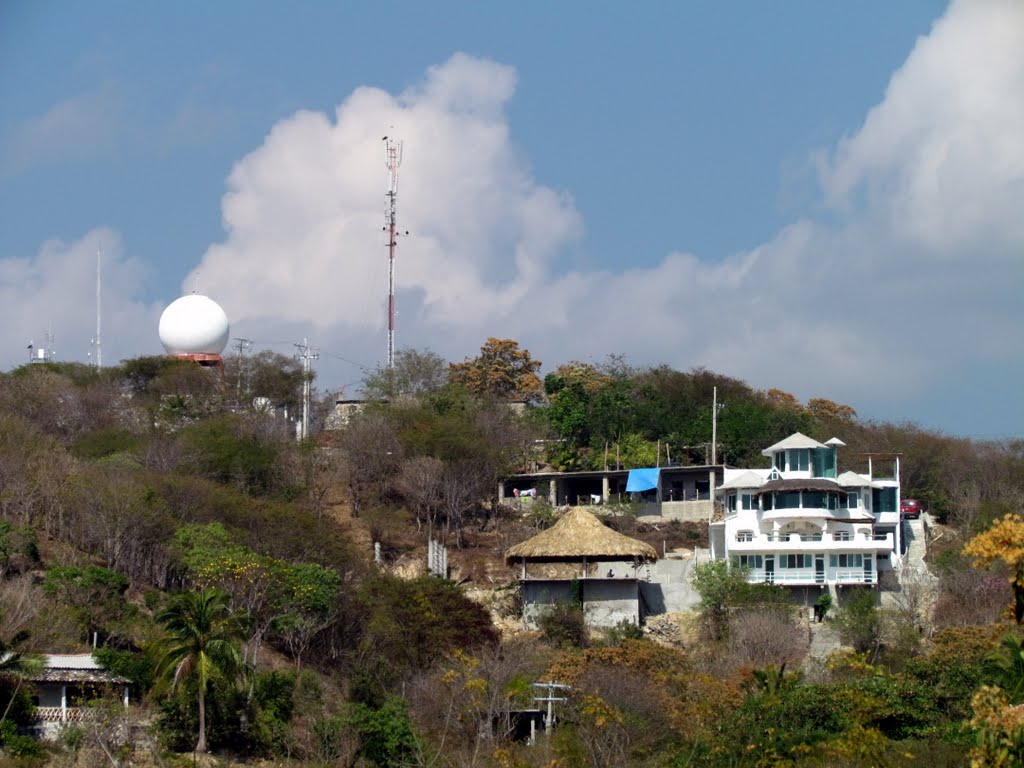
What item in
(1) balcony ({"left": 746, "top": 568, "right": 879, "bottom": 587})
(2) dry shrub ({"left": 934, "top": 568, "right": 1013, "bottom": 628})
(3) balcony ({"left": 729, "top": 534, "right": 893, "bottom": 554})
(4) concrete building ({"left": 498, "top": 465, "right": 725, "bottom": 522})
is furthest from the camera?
(4) concrete building ({"left": 498, "top": 465, "right": 725, "bottom": 522})

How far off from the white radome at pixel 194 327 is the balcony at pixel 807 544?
80.0 ft

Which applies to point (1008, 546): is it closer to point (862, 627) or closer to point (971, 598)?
point (862, 627)

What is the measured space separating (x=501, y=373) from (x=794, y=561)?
2486cm

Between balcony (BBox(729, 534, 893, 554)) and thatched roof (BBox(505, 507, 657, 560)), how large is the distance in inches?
123

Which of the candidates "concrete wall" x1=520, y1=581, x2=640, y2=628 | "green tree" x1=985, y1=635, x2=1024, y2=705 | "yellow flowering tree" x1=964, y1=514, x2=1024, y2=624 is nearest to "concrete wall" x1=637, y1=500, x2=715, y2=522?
"concrete wall" x1=520, y1=581, x2=640, y2=628

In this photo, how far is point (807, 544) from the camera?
45.2 m

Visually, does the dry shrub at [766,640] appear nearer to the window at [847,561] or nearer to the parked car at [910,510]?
the window at [847,561]

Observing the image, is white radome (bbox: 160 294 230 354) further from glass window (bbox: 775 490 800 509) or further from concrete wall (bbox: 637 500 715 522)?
glass window (bbox: 775 490 800 509)

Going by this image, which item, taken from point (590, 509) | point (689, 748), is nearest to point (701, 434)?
point (590, 509)

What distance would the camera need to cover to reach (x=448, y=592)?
41250 millimetres

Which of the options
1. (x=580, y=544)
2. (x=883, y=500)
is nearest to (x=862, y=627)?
(x=883, y=500)

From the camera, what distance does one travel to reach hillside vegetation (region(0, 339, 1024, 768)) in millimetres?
30875

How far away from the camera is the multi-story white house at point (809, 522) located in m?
Answer: 44.8

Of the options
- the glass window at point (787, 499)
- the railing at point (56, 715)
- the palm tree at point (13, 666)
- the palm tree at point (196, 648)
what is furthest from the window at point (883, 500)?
the palm tree at point (13, 666)
